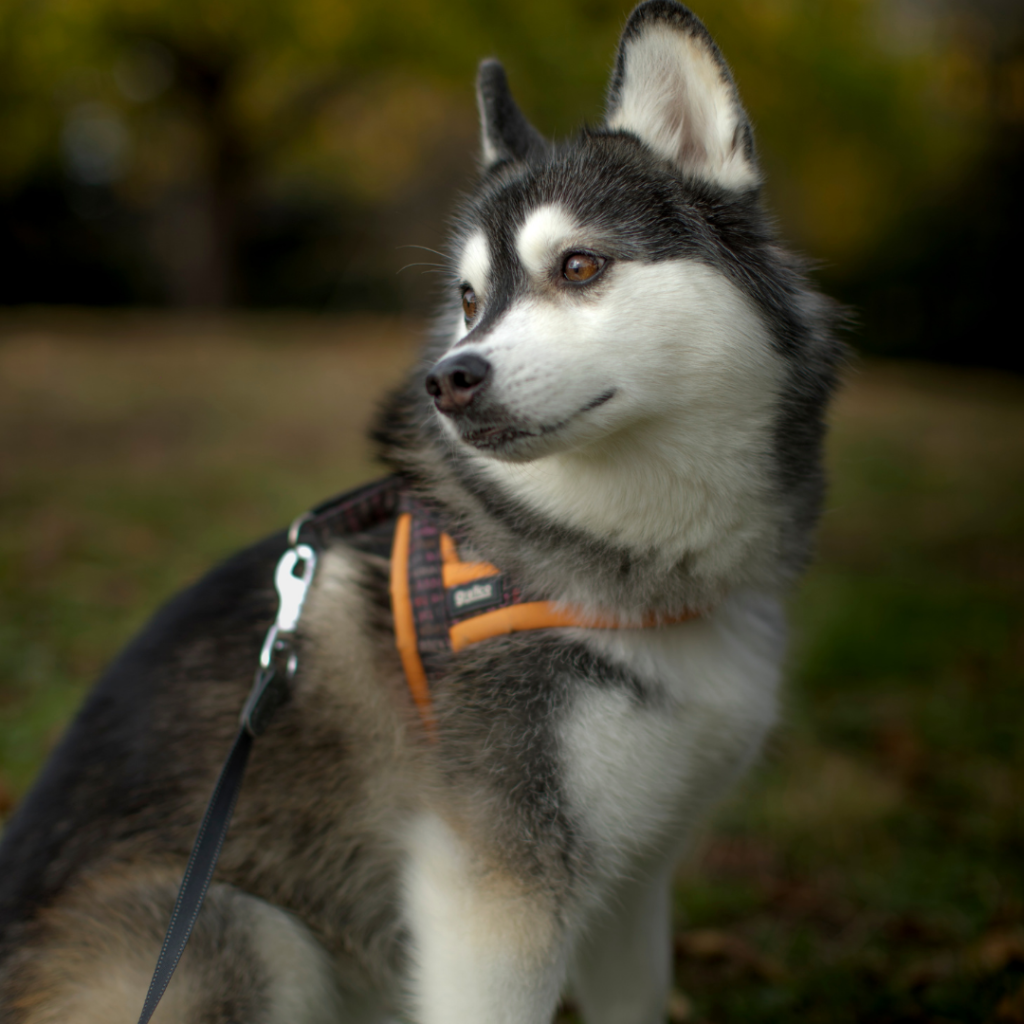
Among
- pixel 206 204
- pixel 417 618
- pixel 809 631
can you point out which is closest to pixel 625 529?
pixel 417 618

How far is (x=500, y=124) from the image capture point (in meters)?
2.37

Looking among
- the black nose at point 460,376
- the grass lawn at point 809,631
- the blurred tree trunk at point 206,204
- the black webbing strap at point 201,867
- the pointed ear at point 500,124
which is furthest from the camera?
the blurred tree trunk at point 206,204

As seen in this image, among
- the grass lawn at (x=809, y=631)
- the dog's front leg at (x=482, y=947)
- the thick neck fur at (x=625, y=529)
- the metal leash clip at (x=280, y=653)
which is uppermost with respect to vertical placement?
the thick neck fur at (x=625, y=529)

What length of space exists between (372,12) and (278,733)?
10456 millimetres

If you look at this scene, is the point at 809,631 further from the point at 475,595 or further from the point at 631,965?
the point at 475,595

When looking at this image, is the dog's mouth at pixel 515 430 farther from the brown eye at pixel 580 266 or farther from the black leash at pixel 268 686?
the black leash at pixel 268 686

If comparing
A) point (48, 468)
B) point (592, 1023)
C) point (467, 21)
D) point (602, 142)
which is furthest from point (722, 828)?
point (467, 21)

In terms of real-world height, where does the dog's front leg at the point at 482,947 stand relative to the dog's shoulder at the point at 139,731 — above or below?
below

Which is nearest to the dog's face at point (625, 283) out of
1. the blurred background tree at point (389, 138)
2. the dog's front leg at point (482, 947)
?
the dog's front leg at point (482, 947)

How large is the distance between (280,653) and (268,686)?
0.28 ft

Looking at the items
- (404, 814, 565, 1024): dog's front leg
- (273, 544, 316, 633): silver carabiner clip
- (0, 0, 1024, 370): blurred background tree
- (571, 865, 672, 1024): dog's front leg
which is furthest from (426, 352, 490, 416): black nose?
(0, 0, 1024, 370): blurred background tree

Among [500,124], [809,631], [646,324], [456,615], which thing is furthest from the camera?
[809,631]

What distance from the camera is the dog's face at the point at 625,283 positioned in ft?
5.94

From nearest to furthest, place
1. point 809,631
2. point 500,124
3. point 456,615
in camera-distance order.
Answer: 1. point 456,615
2. point 500,124
3. point 809,631
